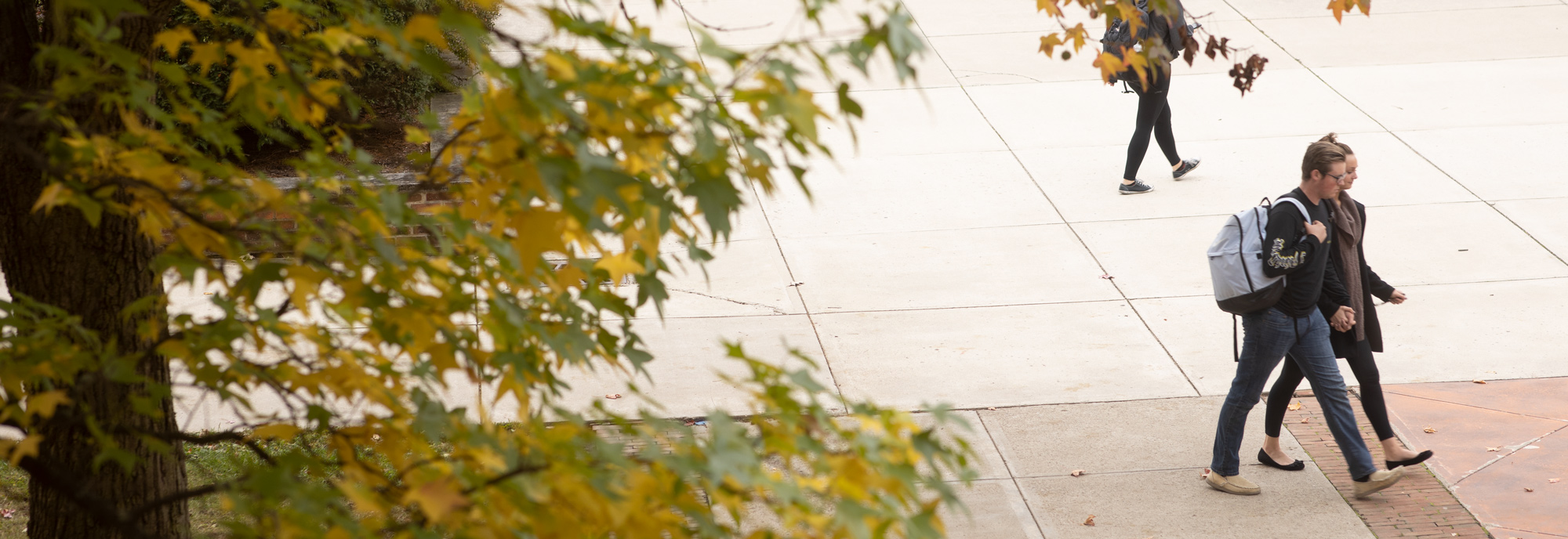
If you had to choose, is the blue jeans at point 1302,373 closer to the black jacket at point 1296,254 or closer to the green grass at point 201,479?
the black jacket at point 1296,254

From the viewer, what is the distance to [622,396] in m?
6.70

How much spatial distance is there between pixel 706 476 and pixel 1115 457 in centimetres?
425

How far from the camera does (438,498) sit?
1.91 metres

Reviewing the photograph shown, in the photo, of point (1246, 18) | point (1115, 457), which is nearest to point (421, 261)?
point (1115, 457)

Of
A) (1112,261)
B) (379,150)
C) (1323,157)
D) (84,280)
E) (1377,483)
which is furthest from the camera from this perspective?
(379,150)

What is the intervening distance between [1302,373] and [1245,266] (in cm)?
63

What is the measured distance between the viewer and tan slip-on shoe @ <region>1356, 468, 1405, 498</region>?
5.44 meters

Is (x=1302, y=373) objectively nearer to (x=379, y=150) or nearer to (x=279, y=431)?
(x=279, y=431)

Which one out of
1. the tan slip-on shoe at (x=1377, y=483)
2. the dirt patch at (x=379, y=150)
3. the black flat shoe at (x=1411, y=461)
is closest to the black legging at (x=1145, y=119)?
the black flat shoe at (x=1411, y=461)

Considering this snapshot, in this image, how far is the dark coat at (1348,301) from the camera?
17.8ft

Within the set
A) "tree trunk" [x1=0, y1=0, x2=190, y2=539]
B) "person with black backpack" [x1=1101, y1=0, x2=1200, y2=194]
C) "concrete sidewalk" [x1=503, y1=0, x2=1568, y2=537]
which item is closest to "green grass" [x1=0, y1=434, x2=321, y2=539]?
"tree trunk" [x1=0, y1=0, x2=190, y2=539]

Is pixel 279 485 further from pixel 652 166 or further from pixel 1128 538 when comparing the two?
pixel 1128 538

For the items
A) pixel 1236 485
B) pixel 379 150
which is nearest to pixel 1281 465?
pixel 1236 485

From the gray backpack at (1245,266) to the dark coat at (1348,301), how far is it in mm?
273
